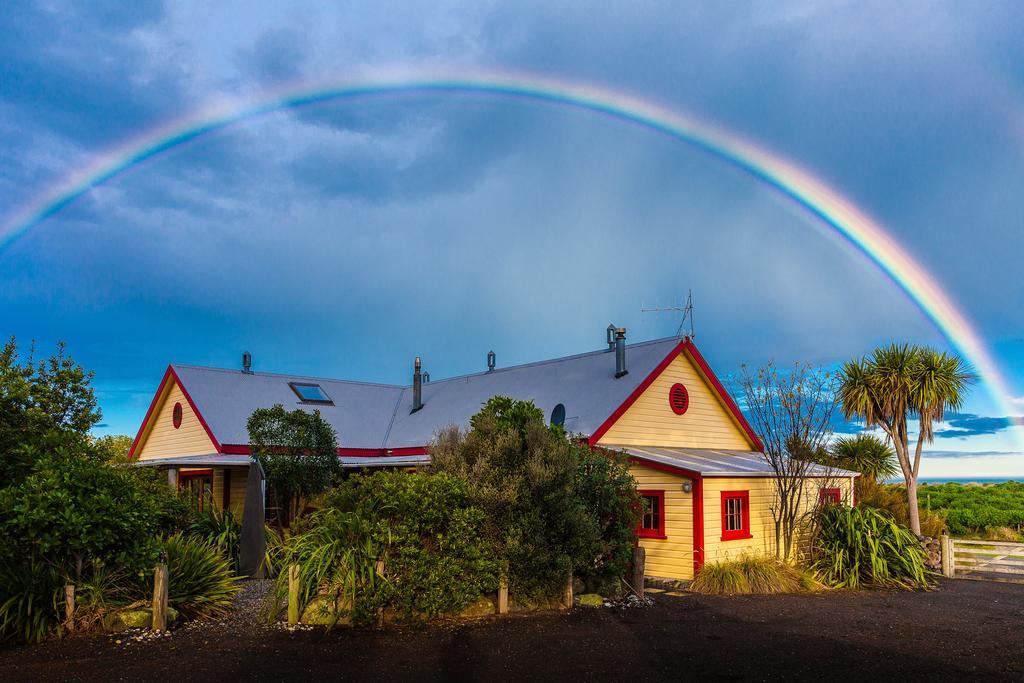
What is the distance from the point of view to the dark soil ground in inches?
354

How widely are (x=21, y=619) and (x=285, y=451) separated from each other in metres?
9.69

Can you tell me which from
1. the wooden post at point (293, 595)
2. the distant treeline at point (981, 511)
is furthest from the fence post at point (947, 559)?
the wooden post at point (293, 595)

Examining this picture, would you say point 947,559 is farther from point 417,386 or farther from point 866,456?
point 417,386

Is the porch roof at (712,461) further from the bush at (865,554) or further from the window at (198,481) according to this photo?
the window at (198,481)

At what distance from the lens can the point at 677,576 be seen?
17.1 metres

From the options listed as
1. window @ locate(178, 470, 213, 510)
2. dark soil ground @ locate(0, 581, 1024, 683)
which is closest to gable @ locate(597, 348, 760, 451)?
dark soil ground @ locate(0, 581, 1024, 683)

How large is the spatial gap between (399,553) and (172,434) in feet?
60.7

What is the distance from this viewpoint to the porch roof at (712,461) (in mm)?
17188

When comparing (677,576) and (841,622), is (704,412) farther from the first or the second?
(841,622)

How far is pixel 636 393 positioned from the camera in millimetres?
21156

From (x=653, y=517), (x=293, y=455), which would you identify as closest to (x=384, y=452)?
(x=293, y=455)

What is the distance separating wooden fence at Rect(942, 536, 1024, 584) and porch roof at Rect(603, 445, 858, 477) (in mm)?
3010

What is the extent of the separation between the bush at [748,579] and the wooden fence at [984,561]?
5023 millimetres

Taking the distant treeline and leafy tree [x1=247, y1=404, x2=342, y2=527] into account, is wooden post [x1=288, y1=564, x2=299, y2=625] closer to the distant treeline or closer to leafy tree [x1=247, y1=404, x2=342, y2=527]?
leafy tree [x1=247, y1=404, x2=342, y2=527]
